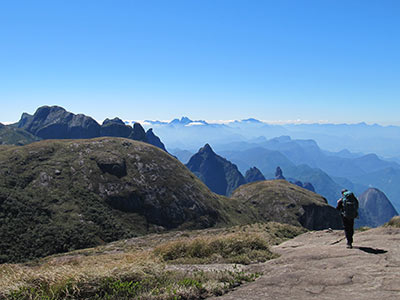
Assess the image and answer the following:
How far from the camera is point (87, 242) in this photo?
8231cm

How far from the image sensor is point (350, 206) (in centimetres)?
1520

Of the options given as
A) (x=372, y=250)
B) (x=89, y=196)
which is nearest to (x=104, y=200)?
(x=89, y=196)

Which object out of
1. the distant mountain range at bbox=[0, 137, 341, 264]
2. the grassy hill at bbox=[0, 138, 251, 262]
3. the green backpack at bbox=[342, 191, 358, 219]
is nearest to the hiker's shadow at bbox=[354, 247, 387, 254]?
the green backpack at bbox=[342, 191, 358, 219]

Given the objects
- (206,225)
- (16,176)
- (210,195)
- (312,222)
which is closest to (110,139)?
(16,176)

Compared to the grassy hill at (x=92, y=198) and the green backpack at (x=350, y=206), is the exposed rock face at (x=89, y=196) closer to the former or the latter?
the grassy hill at (x=92, y=198)

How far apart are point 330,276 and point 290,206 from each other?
146506 mm

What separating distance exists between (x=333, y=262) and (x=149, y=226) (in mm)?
104718

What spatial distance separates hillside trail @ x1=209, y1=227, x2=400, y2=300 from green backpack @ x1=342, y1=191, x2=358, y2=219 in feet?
6.00

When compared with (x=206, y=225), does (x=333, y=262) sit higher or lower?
higher

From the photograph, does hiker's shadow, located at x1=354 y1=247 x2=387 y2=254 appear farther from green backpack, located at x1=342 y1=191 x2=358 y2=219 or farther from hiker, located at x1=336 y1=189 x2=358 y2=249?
green backpack, located at x1=342 y1=191 x2=358 y2=219

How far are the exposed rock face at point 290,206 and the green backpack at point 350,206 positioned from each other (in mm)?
127887

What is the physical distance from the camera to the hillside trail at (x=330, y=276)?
8.43 m

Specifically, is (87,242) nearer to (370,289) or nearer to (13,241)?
(13,241)

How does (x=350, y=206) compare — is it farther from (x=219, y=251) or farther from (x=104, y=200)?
(x=104, y=200)
